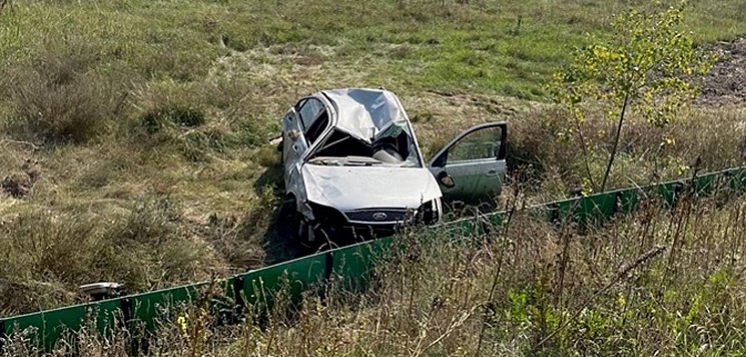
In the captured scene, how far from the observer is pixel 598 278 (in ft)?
16.8

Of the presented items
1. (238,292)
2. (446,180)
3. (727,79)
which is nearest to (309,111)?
(446,180)

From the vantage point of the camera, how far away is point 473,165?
29.4ft

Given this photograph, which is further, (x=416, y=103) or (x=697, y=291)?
(x=416, y=103)

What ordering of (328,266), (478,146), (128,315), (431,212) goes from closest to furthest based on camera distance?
(128,315) < (328,266) < (431,212) < (478,146)

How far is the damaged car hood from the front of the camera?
7.76 m

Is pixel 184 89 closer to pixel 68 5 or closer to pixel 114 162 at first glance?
pixel 114 162

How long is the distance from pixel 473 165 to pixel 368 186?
1637 mm

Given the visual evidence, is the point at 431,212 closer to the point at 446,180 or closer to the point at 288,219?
the point at 446,180

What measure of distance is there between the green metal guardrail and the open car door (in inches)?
62.1

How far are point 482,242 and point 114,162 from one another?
20.4 ft

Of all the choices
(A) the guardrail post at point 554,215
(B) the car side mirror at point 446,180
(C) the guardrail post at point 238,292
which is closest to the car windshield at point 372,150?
(B) the car side mirror at point 446,180

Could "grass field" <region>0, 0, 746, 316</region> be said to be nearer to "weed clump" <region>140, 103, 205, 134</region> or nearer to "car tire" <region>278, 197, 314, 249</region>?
"weed clump" <region>140, 103, 205, 134</region>

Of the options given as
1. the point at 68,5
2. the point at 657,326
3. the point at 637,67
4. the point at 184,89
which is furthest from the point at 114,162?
the point at 68,5

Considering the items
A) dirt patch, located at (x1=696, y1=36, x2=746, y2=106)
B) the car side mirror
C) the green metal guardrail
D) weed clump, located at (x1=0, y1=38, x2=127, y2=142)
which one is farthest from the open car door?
dirt patch, located at (x1=696, y1=36, x2=746, y2=106)
